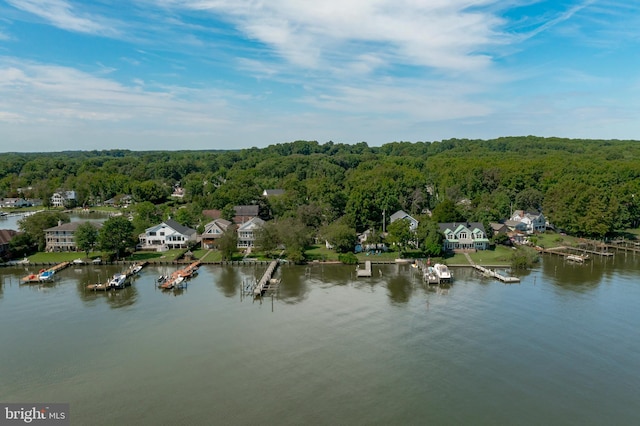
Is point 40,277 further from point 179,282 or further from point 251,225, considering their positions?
point 251,225

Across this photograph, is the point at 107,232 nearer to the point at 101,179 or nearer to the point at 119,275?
the point at 119,275

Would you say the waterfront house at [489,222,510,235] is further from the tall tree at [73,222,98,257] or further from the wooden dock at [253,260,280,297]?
the tall tree at [73,222,98,257]

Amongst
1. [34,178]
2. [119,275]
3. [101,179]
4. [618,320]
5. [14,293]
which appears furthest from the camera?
[34,178]

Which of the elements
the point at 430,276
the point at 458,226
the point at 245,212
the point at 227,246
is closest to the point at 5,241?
the point at 227,246

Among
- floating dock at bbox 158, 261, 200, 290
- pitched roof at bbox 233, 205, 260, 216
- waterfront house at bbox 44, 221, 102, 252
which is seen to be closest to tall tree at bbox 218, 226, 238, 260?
floating dock at bbox 158, 261, 200, 290

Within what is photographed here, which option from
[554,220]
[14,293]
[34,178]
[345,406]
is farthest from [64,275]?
[34,178]

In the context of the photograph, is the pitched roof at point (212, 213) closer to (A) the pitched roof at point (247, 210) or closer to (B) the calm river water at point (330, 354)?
(A) the pitched roof at point (247, 210)

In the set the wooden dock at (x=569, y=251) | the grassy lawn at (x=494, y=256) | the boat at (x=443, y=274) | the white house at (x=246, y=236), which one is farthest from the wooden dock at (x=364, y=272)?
the wooden dock at (x=569, y=251)
